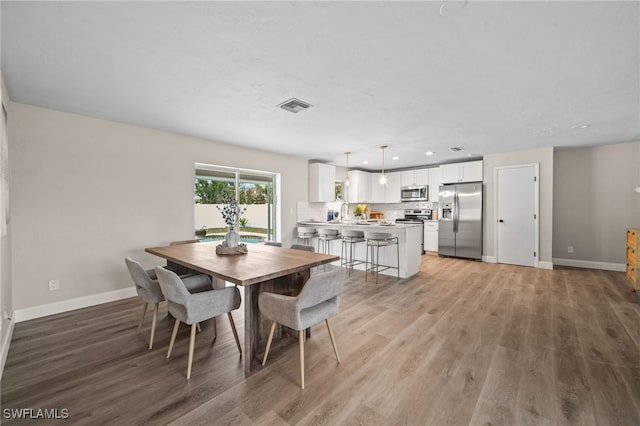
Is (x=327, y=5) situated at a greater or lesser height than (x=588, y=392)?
greater

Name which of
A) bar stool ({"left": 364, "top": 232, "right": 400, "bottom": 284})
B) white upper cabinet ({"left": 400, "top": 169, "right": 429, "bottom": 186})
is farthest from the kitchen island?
white upper cabinet ({"left": 400, "top": 169, "right": 429, "bottom": 186})

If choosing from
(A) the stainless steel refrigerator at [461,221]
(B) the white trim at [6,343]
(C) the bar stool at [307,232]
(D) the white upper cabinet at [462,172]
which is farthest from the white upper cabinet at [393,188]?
(B) the white trim at [6,343]

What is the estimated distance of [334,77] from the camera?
243cm

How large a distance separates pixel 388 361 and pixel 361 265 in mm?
3394

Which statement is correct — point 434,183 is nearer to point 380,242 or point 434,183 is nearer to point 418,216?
point 418,216

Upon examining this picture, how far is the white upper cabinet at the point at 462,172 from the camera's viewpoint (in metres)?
6.20

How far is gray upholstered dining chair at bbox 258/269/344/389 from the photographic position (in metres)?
1.85

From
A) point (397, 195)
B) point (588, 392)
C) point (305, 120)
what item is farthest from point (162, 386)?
point (397, 195)

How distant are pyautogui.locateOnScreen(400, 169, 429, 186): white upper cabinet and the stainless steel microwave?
12 centimetres

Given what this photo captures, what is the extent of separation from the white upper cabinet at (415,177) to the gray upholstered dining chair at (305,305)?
245 inches

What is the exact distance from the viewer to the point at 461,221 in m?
6.22

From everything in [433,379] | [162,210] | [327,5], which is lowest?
[433,379]

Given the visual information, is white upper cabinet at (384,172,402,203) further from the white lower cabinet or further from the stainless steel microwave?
the white lower cabinet

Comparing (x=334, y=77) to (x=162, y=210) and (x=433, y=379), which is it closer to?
(x=433, y=379)
